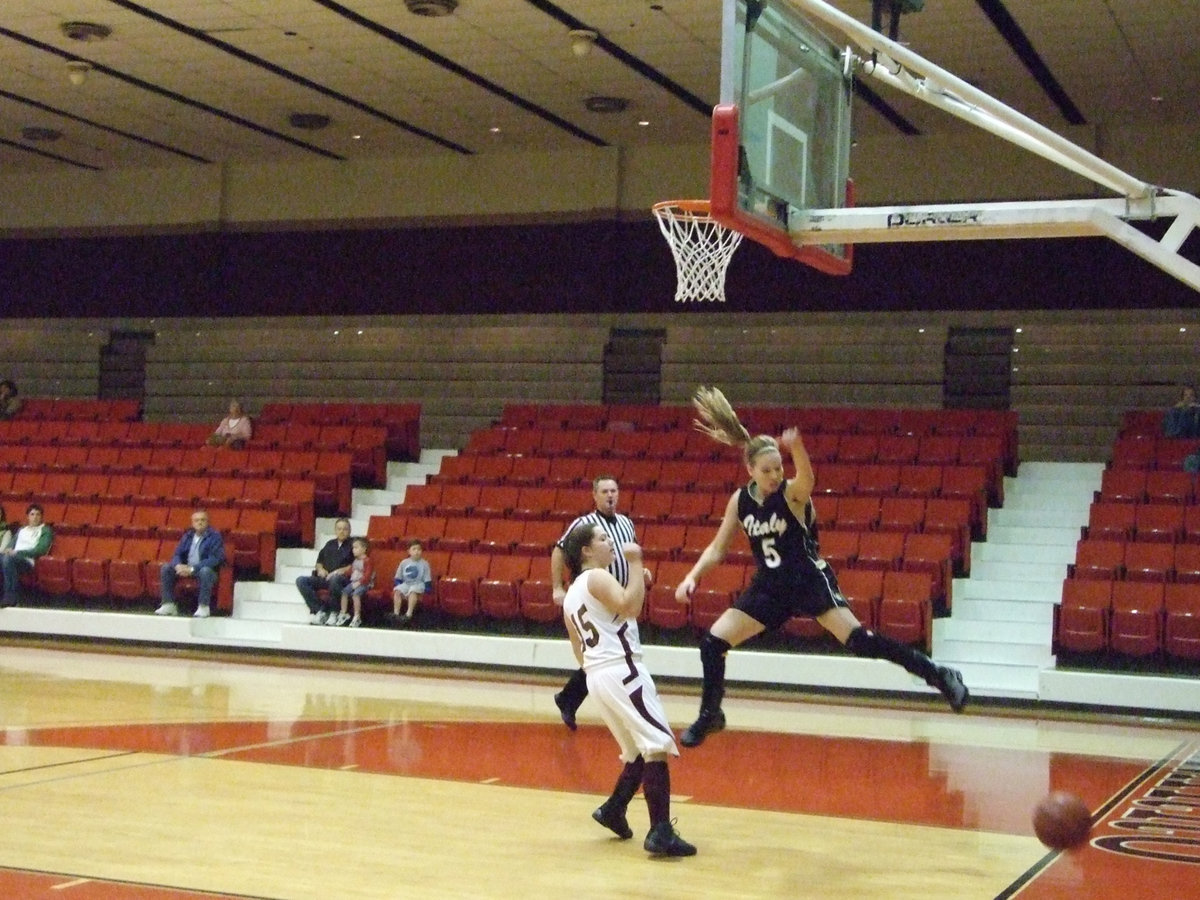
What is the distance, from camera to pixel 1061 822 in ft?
17.2

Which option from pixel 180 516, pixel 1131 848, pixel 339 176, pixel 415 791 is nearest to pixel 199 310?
pixel 339 176

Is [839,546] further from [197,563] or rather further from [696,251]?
[197,563]

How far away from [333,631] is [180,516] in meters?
3.22

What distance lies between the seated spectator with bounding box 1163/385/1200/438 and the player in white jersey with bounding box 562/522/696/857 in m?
10.9

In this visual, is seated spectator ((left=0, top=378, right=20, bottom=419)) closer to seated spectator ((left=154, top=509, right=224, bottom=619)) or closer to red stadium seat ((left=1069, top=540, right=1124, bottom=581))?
seated spectator ((left=154, top=509, right=224, bottom=619))

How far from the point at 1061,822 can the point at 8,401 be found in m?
19.0

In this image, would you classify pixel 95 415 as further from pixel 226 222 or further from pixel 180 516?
pixel 180 516

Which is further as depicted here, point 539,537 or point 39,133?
point 39,133

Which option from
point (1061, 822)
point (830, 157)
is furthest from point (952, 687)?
point (830, 157)

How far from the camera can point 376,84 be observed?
666 inches

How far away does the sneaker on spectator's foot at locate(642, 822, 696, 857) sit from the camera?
5.92 meters

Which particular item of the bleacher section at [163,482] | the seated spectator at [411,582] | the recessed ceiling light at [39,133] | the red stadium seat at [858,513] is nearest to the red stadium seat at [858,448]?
the red stadium seat at [858,513]

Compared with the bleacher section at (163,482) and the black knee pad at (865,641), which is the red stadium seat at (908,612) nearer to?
the black knee pad at (865,641)

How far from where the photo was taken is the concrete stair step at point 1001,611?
13828mm
